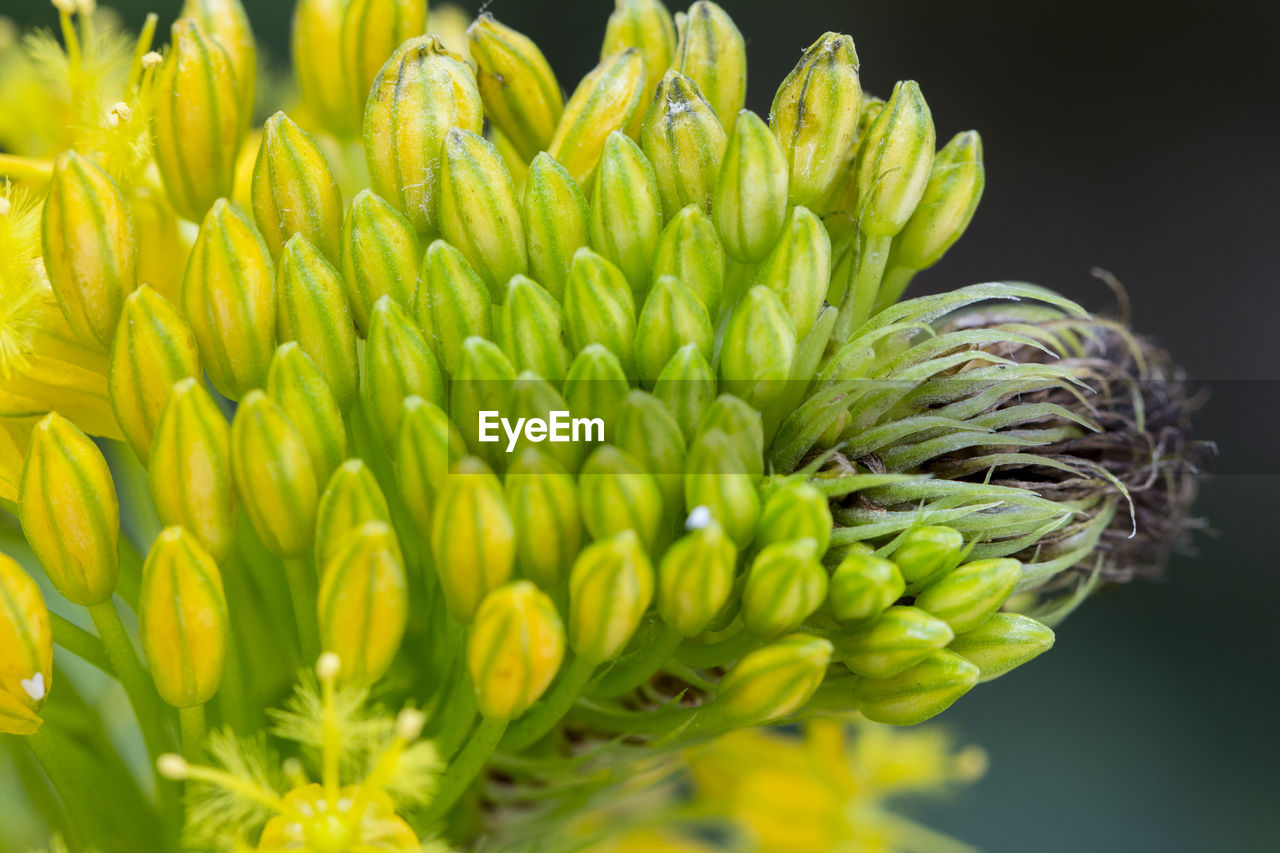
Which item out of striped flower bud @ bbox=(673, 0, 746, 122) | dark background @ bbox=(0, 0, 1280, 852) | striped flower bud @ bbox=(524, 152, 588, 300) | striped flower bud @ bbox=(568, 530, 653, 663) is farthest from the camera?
dark background @ bbox=(0, 0, 1280, 852)

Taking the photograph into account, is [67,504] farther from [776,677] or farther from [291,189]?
[776,677]

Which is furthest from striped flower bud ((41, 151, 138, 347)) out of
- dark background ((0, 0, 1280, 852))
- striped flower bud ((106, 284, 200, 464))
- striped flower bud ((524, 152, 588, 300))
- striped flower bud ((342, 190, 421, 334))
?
dark background ((0, 0, 1280, 852))

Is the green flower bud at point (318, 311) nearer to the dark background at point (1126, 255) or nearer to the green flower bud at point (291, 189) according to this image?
the green flower bud at point (291, 189)

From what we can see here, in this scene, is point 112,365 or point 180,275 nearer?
point 112,365

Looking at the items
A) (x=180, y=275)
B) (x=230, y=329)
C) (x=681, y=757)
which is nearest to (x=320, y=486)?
(x=230, y=329)

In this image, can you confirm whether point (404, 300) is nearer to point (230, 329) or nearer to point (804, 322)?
point (230, 329)

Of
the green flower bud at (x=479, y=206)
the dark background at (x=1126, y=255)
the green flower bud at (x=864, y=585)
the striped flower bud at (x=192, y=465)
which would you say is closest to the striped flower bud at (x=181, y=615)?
the striped flower bud at (x=192, y=465)

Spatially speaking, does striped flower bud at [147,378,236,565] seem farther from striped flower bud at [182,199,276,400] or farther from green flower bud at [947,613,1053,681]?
green flower bud at [947,613,1053,681]
